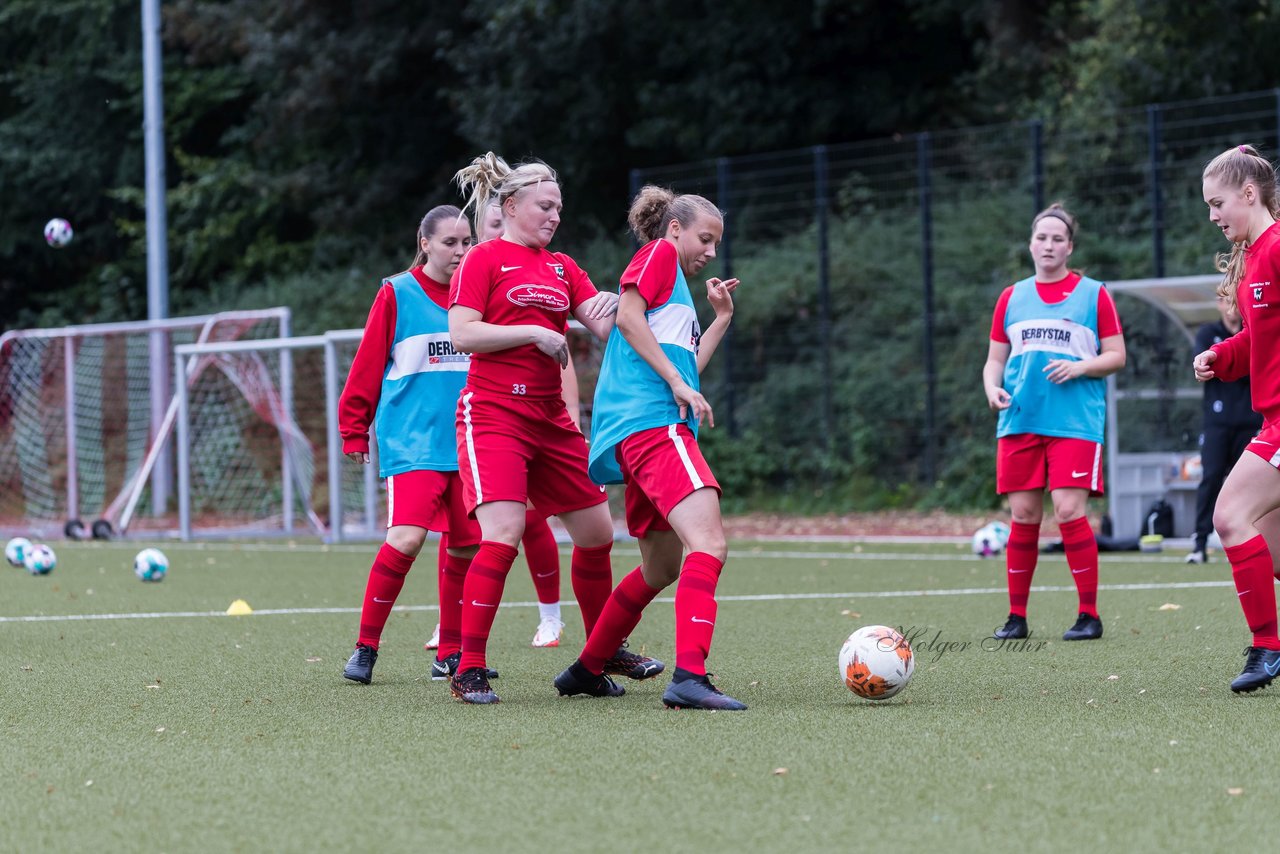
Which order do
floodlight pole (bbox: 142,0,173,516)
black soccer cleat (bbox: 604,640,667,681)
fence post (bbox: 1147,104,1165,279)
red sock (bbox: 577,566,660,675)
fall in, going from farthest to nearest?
floodlight pole (bbox: 142,0,173,516) → fence post (bbox: 1147,104,1165,279) → black soccer cleat (bbox: 604,640,667,681) → red sock (bbox: 577,566,660,675)

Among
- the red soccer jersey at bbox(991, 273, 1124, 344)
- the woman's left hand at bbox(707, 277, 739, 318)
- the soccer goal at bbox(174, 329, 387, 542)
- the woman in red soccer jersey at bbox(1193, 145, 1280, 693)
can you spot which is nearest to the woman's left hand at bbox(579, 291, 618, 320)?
the woman's left hand at bbox(707, 277, 739, 318)

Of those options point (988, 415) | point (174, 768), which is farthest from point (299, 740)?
point (988, 415)

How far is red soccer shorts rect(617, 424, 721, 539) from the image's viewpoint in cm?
564

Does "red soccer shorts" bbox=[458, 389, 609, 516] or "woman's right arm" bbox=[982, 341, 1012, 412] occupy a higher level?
"woman's right arm" bbox=[982, 341, 1012, 412]

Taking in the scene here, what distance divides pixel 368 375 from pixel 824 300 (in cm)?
1309

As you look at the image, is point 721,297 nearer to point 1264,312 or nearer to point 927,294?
point 1264,312

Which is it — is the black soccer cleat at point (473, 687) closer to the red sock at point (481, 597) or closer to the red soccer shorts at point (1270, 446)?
the red sock at point (481, 597)

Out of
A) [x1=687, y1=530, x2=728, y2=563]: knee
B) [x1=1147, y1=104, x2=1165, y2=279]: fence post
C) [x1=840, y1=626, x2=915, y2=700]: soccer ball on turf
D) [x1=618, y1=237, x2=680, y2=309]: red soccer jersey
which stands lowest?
[x1=840, y1=626, x2=915, y2=700]: soccer ball on turf

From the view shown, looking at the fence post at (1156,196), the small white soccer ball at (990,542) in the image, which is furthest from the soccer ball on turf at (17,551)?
the fence post at (1156,196)

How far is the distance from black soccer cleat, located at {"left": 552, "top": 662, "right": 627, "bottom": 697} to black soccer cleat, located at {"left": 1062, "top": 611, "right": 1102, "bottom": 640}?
8.07ft

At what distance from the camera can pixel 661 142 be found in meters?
24.0

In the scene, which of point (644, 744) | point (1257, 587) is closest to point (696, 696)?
point (644, 744)

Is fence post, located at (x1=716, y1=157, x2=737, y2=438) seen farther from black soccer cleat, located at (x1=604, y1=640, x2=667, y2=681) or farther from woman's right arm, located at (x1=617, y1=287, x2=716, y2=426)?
woman's right arm, located at (x1=617, y1=287, x2=716, y2=426)

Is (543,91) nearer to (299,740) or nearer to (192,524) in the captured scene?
A: (192,524)
